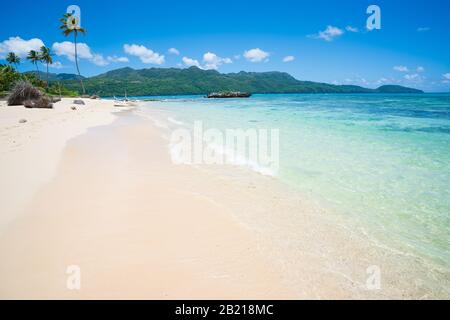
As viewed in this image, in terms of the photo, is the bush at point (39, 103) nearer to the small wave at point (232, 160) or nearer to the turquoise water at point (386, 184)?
the small wave at point (232, 160)

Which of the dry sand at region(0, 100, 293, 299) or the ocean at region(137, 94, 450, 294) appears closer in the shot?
the dry sand at region(0, 100, 293, 299)

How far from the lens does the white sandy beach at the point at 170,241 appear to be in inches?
117

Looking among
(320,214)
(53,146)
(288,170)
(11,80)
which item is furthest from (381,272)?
(11,80)

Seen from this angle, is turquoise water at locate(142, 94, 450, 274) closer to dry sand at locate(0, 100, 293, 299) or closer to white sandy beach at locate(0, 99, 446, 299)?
white sandy beach at locate(0, 99, 446, 299)

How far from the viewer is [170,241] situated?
382cm

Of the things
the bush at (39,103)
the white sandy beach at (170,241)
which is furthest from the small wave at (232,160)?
the bush at (39,103)

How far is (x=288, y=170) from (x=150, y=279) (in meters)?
5.82

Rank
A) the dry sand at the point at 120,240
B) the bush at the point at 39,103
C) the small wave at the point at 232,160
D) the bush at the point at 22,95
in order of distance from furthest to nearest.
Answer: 1. the bush at the point at 22,95
2. the bush at the point at 39,103
3. the small wave at the point at 232,160
4. the dry sand at the point at 120,240

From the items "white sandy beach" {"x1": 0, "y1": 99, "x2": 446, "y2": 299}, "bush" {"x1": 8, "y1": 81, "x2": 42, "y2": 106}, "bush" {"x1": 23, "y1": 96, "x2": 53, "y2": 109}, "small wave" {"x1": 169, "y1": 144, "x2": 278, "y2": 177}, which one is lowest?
"white sandy beach" {"x1": 0, "y1": 99, "x2": 446, "y2": 299}

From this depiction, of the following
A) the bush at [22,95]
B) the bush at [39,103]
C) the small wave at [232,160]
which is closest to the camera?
the small wave at [232,160]

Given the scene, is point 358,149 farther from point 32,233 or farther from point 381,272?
point 32,233

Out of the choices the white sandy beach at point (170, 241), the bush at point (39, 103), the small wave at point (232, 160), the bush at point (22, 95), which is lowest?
the white sandy beach at point (170, 241)

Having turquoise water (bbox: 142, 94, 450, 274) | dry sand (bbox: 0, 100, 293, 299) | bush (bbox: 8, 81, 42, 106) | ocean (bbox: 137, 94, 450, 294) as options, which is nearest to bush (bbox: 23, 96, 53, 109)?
bush (bbox: 8, 81, 42, 106)

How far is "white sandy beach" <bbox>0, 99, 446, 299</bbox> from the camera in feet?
9.77
